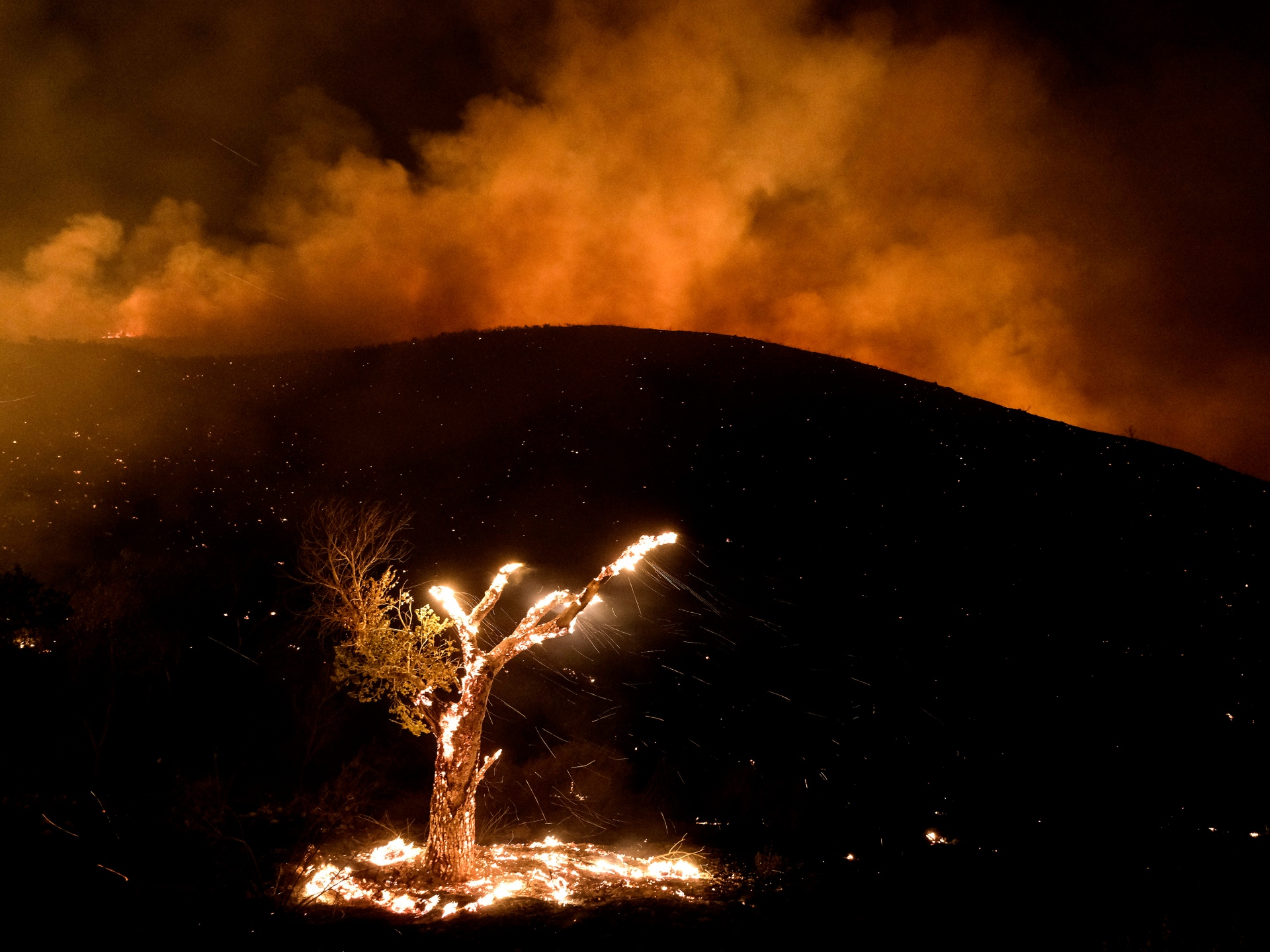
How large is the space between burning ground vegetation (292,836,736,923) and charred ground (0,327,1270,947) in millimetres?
980

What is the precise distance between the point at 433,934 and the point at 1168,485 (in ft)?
107

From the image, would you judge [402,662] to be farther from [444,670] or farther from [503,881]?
[503,881]

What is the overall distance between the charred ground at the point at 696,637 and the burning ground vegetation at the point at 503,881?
980 millimetres

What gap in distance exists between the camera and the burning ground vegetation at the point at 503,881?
35.2ft

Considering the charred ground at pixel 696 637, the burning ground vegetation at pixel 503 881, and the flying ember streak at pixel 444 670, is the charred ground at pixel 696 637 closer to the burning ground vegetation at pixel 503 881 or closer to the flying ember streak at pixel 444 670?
the burning ground vegetation at pixel 503 881

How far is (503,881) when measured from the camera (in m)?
11.8

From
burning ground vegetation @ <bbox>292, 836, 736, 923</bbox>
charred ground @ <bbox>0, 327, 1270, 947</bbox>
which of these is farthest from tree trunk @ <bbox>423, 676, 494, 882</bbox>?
charred ground @ <bbox>0, 327, 1270, 947</bbox>

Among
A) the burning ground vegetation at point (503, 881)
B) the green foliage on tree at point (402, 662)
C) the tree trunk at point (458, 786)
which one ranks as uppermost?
the green foliage on tree at point (402, 662)

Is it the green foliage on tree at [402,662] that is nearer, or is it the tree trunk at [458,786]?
the green foliage on tree at [402,662]

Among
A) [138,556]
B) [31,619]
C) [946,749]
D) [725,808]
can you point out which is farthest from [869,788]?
[138,556]

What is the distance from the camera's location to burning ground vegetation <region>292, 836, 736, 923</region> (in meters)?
10.7

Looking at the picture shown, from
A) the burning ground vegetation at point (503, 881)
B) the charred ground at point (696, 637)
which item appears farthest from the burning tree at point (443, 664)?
the charred ground at point (696, 637)

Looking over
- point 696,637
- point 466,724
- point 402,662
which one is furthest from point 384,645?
point 696,637

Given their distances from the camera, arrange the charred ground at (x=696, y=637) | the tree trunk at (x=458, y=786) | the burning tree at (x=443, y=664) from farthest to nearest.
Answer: the charred ground at (x=696, y=637), the tree trunk at (x=458, y=786), the burning tree at (x=443, y=664)
